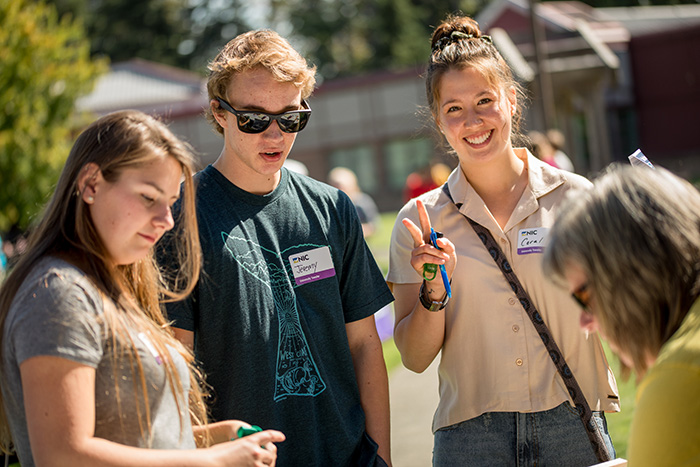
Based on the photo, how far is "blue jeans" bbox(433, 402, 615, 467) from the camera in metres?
2.53

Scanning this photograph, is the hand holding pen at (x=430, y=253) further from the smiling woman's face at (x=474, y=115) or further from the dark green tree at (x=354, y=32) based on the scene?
the dark green tree at (x=354, y=32)

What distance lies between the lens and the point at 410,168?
36.4 m

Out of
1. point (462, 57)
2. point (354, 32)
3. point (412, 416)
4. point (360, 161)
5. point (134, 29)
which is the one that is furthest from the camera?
point (134, 29)

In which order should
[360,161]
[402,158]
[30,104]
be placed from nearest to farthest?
[30,104]
[402,158]
[360,161]

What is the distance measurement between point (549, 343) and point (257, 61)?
4.69 feet

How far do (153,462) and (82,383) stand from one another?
0.25 metres

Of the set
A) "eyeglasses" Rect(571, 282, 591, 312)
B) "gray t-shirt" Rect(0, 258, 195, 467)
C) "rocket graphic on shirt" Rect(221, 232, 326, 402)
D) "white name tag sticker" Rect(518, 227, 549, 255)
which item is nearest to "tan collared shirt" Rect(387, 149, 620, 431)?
"white name tag sticker" Rect(518, 227, 549, 255)

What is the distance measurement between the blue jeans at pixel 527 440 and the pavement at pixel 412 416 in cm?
229

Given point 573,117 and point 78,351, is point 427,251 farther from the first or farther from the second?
point 573,117

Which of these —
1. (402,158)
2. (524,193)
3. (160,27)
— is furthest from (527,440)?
(160,27)

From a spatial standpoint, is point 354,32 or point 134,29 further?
point 134,29

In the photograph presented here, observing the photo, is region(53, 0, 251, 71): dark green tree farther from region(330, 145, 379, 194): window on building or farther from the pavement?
the pavement

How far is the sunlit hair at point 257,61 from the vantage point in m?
2.42

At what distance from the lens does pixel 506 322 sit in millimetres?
2609
